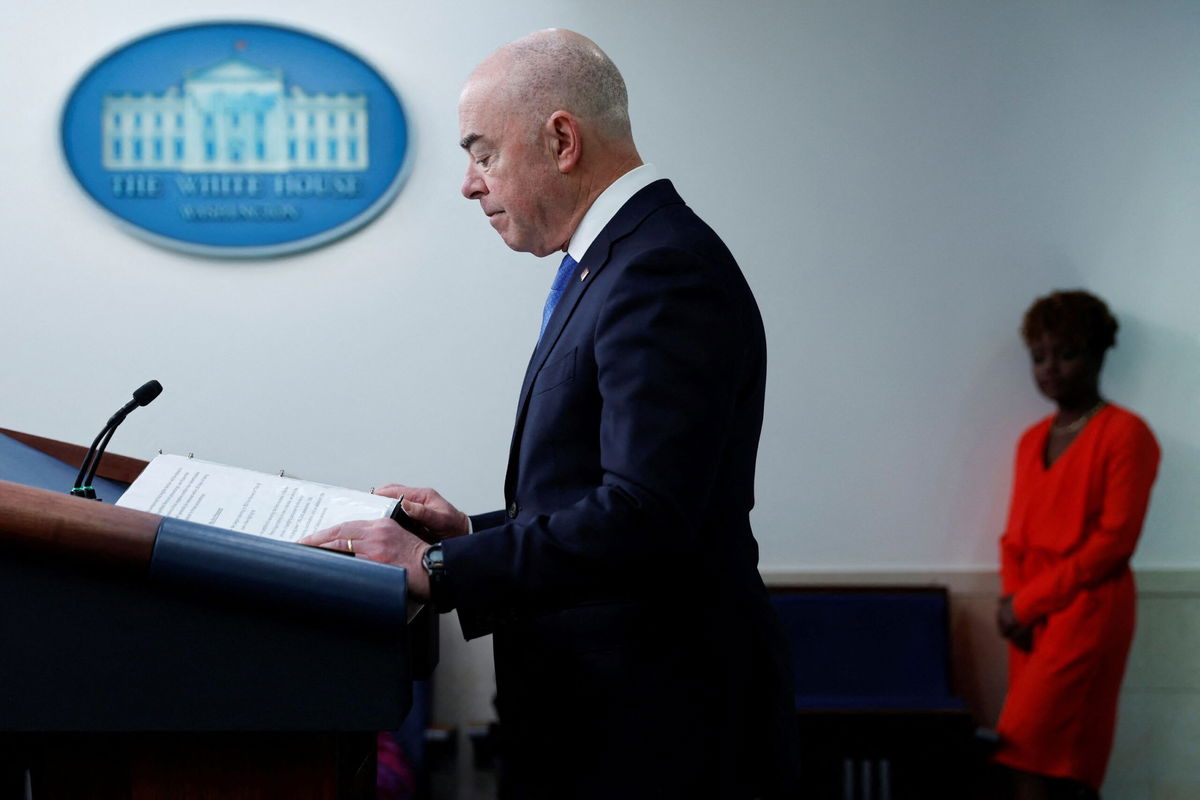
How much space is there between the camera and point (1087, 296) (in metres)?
3.53

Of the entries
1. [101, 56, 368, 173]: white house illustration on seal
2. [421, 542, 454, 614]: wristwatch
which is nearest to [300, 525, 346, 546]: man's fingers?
[421, 542, 454, 614]: wristwatch

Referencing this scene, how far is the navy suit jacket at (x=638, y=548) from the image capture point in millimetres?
1284

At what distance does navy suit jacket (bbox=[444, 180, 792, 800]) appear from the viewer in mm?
1284

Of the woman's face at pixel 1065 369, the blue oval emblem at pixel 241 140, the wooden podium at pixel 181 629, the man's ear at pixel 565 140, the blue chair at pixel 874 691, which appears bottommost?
the blue chair at pixel 874 691

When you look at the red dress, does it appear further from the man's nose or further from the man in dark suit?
the man's nose

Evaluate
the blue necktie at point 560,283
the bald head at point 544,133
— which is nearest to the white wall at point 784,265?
the blue necktie at point 560,283

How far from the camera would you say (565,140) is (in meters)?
1.57

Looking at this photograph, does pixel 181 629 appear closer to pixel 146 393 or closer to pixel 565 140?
pixel 146 393

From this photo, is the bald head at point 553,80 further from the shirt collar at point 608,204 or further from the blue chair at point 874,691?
the blue chair at point 874,691

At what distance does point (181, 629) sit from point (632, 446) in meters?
0.52

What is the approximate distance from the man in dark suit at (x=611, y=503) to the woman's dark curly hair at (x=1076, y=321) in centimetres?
229

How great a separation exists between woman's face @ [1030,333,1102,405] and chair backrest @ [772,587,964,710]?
760 millimetres

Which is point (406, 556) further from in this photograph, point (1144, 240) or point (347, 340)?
point (1144, 240)

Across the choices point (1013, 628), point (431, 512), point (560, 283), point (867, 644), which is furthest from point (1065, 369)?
point (431, 512)
